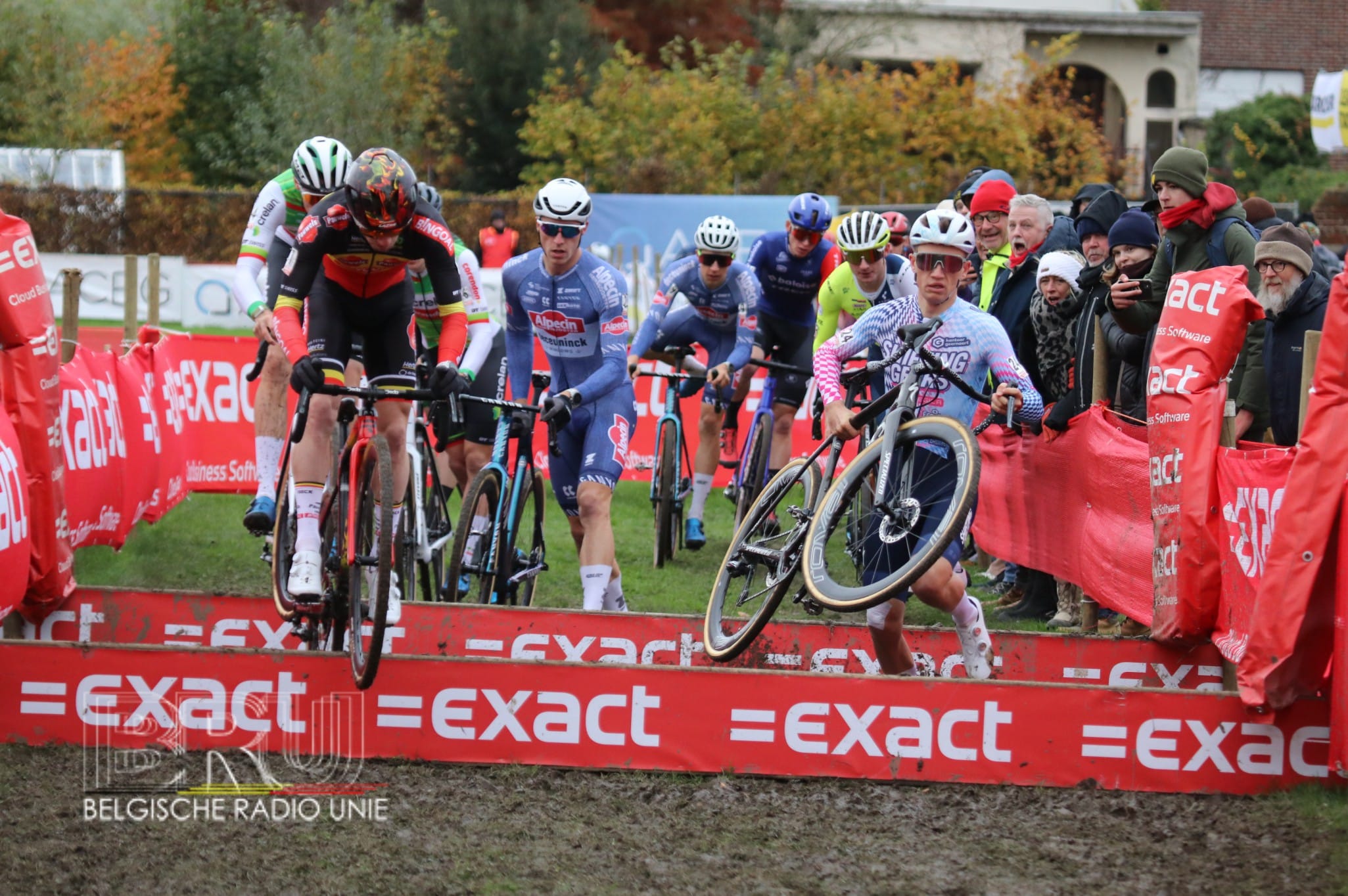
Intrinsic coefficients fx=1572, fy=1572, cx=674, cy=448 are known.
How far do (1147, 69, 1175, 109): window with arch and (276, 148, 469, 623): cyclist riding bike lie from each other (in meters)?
42.8

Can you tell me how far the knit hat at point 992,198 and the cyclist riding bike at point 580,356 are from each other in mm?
2865

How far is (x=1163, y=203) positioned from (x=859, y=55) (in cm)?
3735

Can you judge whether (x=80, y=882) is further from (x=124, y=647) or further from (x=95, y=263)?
(x=95, y=263)

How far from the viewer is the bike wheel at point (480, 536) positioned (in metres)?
8.26

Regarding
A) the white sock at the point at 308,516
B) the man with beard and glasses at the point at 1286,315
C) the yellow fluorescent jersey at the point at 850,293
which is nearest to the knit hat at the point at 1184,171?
the man with beard and glasses at the point at 1286,315

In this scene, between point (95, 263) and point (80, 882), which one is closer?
point (80, 882)

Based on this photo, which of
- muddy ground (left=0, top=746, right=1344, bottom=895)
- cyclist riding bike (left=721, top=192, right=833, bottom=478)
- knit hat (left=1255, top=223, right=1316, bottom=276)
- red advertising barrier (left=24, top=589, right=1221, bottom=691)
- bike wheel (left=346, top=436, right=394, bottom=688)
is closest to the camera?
muddy ground (left=0, top=746, right=1344, bottom=895)

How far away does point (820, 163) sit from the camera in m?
34.5

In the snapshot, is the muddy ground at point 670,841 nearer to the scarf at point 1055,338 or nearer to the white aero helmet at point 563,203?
the white aero helmet at point 563,203

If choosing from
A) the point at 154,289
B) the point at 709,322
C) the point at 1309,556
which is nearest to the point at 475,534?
the point at 709,322

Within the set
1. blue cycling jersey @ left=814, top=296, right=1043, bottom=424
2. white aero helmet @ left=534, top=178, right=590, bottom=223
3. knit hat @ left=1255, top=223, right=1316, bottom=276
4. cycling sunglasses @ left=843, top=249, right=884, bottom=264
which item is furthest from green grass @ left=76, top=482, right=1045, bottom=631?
knit hat @ left=1255, top=223, right=1316, bottom=276

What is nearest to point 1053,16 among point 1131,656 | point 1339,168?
point 1339,168

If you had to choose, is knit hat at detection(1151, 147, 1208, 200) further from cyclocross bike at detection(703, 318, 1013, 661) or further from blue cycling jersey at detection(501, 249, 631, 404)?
blue cycling jersey at detection(501, 249, 631, 404)

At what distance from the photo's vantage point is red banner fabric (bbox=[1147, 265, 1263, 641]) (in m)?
7.04
